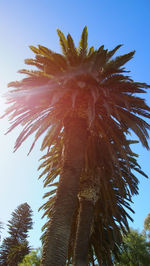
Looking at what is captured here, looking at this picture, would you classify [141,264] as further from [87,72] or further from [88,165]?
[87,72]

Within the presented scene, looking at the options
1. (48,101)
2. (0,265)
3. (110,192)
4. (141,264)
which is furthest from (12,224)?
(48,101)

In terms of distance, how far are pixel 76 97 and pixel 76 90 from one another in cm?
69

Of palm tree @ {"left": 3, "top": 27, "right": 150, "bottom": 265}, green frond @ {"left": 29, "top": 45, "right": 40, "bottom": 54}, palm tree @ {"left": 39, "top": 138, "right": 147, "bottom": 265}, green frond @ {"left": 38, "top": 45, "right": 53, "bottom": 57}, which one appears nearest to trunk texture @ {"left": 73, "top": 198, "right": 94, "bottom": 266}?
palm tree @ {"left": 39, "top": 138, "right": 147, "bottom": 265}

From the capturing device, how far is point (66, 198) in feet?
22.1

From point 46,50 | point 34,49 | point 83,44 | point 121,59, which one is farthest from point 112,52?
point 34,49

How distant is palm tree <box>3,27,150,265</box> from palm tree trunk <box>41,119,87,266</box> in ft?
0.13

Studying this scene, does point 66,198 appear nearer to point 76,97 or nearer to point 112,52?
point 76,97

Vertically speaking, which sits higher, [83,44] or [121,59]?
[83,44]

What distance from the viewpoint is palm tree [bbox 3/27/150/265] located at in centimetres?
801

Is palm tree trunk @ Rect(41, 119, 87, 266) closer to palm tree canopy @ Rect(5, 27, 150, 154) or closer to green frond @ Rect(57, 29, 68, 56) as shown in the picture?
palm tree canopy @ Rect(5, 27, 150, 154)

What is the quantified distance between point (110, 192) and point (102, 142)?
2.97 meters

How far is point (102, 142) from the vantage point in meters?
10.3

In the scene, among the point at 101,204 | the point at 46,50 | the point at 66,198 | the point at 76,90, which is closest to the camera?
the point at 66,198

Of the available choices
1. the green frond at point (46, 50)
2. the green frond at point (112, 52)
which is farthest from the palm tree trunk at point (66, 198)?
the green frond at point (112, 52)
